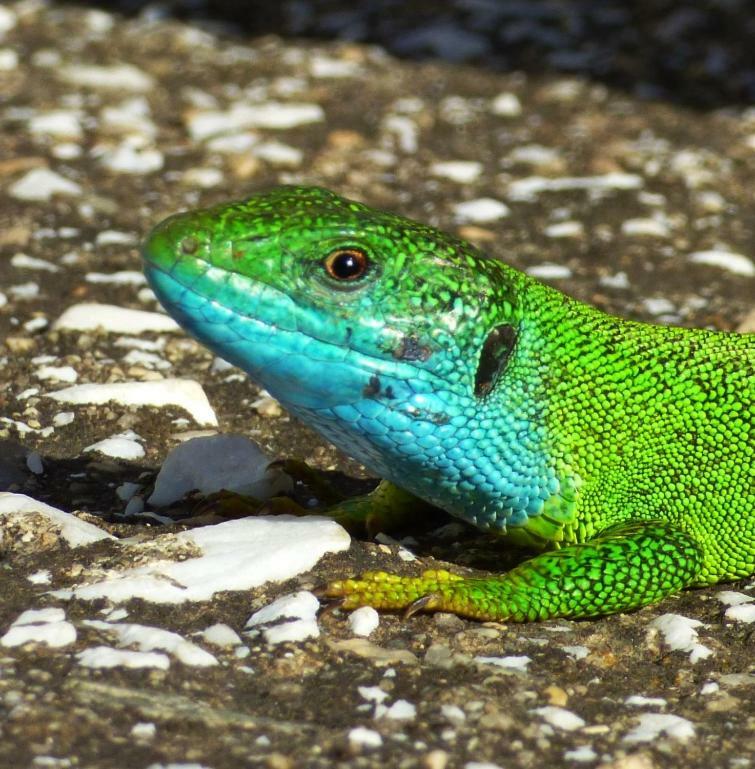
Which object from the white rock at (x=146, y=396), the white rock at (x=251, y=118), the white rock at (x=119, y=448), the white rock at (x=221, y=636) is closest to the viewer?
the white rock at (x=221, y=636)

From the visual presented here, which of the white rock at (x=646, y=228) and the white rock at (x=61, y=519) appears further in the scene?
the white rock at (x=646, y=228)

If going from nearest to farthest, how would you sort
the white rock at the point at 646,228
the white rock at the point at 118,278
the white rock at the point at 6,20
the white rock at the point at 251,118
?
the white rock at the point at 118,278
the white rock at the point at 646,228
the white rock at the point at 251,118
the white rock at the point at 6,20

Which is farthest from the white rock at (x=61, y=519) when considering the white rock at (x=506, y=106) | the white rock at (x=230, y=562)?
the white rock at (x=506, y=106)

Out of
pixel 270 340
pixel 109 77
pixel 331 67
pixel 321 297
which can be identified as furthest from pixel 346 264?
pixel 331 67

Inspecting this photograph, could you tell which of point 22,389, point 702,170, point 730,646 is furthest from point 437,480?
point 702,170

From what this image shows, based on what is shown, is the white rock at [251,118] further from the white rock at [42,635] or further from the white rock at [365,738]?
the white rock at [365,738]

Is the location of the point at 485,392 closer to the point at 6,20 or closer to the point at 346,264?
the point at 346,264

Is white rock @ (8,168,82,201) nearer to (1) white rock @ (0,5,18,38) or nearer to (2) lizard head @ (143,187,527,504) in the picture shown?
(1) white rock @ (0,5,18,38)

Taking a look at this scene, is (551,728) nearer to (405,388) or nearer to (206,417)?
(405,388)
